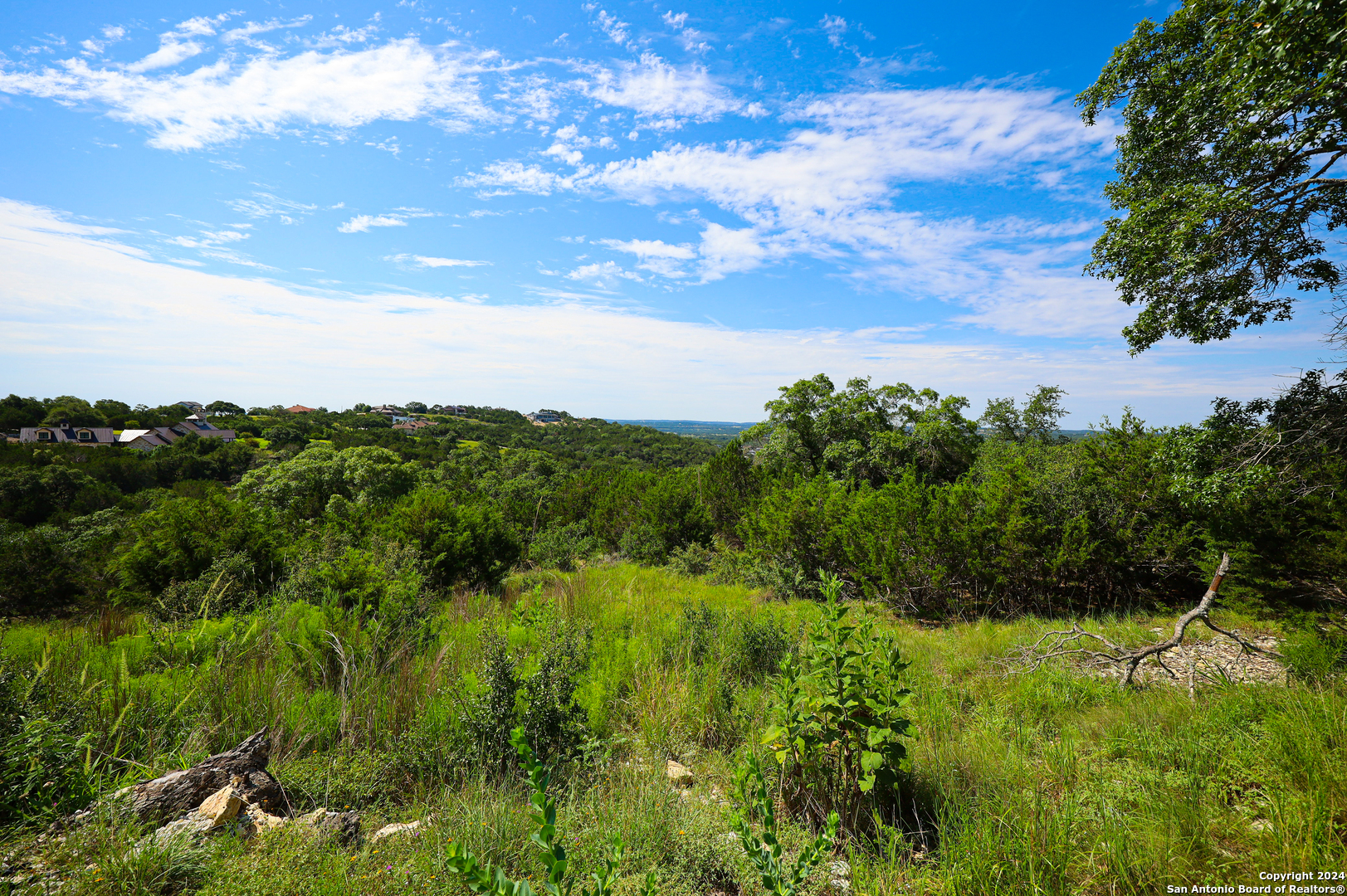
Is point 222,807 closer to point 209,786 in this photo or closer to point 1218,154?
point 209,786

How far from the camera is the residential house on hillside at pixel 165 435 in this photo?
56.2 meters

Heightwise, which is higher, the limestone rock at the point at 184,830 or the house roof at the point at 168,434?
the limestone rock at the point at 184,830

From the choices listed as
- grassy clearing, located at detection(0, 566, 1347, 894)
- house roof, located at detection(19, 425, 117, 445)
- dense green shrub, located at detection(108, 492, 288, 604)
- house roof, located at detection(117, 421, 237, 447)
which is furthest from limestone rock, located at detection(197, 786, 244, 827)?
house roof, located at detection(19, 425, 117, 445)

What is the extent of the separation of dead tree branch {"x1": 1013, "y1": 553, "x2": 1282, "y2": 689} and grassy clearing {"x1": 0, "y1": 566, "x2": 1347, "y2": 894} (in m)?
0.25

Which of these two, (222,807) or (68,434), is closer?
(222,807)

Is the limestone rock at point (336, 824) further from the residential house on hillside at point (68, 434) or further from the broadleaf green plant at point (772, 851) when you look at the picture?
the residential house on hillside at point (68, 434)

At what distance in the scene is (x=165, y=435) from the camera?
61.7m

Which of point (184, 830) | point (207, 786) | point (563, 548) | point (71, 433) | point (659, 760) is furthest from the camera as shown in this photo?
point (71, 433)

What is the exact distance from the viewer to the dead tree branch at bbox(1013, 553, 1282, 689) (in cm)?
456

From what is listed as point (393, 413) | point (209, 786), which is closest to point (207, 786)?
point (209, 786)

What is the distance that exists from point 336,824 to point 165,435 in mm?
87859

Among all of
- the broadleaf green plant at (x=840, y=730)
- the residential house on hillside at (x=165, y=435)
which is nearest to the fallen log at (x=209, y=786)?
the broadleaf green plant at (x=840, y=730)

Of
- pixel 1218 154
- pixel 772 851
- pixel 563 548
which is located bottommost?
pixel 563 548

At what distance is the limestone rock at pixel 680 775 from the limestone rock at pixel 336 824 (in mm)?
1853
